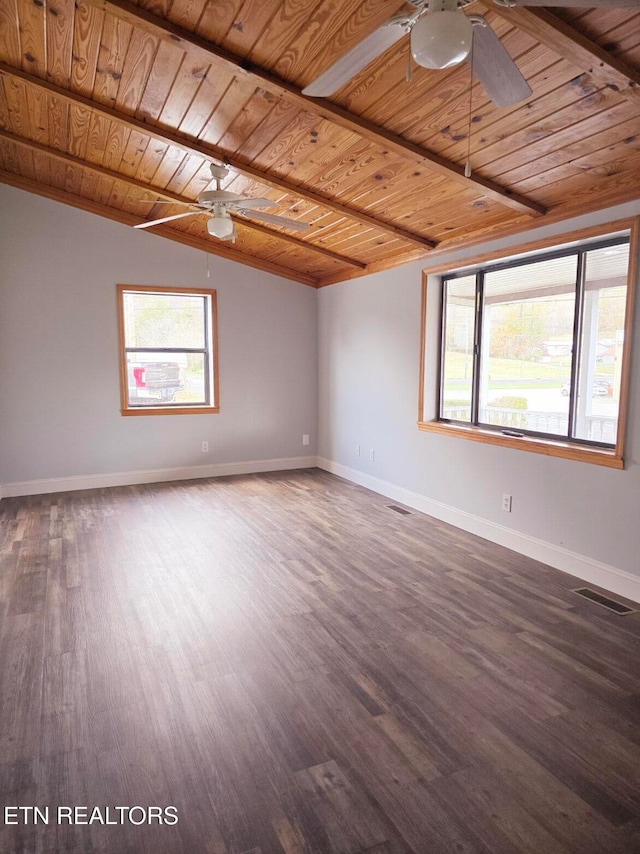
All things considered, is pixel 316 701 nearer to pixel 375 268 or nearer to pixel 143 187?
pixel 375 268

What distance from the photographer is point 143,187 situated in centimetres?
463

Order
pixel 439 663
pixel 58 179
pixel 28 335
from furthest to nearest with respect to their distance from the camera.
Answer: pixel 28 335 → pixel 58 179 → pixel 439 663

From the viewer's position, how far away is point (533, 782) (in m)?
1.72

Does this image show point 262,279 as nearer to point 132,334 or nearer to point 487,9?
point 132,334

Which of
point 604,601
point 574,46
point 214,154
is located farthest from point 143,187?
point 604,601

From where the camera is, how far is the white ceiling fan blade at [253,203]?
11.3 feet

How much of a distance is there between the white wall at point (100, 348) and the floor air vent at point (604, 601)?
13.8 ft

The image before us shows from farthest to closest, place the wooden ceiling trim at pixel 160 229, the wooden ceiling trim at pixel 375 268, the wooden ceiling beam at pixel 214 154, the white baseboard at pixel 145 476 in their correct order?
1. the white baseboard at pixel 145 476
2. the wooden ceiling trim at pixel 160 229
3. the wooden ceiling trim at pixel 375 268
4. the wooden ceiling beam at pixel 214 154

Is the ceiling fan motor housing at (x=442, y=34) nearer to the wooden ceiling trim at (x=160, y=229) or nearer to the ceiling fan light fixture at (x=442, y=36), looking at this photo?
the ceiling fan light fixture at (x=442, y=36)

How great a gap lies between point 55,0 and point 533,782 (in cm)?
390

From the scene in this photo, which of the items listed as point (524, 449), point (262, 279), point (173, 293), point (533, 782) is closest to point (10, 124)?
point (173, 293)

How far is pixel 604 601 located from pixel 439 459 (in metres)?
1.82

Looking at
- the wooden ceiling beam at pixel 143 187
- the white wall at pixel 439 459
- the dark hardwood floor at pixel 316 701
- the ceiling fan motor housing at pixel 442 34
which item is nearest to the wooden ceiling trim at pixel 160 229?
the white wall at pixel 439 459

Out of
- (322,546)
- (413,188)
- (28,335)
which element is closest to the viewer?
(413,188)
